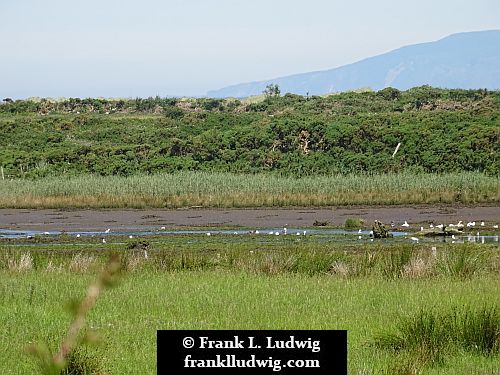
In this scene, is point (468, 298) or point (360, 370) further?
point (468, 298)

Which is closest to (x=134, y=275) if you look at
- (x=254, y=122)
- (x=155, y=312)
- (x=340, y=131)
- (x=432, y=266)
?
(x=155, y=312)

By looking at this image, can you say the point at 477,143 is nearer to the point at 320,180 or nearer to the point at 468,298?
the point at 320,180

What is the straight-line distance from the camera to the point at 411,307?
1216 centimetres

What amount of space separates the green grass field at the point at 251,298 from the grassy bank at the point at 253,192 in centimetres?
2461

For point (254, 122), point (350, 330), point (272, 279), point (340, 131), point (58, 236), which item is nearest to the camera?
point (350, 330)

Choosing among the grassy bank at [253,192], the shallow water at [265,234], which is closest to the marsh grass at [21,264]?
the shallow water at [265,234]

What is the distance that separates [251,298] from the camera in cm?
1312

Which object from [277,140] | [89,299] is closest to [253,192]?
[277,140]

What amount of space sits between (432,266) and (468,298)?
3635 millimetres

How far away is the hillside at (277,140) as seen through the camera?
60.2 meters

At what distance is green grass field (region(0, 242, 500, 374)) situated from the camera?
30.6 ft

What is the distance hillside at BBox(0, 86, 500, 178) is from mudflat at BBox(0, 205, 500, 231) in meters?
16.8

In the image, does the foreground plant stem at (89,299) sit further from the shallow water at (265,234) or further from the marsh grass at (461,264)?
the shallow water at (265,234)

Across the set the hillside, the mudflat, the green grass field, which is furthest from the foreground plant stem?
the hillside
